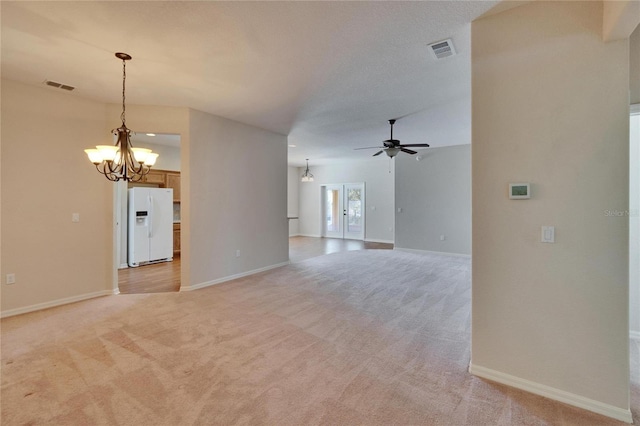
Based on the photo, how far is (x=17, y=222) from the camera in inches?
136

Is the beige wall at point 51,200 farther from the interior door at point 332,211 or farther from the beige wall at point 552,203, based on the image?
the interior door at point 332,211

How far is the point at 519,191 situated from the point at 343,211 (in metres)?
8.72

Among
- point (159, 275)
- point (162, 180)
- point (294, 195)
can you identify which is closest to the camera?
point (159, 275)

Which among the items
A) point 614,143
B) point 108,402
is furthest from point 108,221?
point 614,143

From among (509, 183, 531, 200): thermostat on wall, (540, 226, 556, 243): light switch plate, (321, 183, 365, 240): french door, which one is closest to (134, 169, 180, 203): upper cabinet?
(321, 183, 365, 240): french door

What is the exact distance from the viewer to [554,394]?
75.9 inches

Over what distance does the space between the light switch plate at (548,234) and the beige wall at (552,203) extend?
0.03m

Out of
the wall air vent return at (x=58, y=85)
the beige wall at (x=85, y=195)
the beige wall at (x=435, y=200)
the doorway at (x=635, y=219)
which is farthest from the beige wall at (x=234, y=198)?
the doorway at (x=635, y=219)

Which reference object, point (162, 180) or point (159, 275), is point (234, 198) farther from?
point (162, 180)

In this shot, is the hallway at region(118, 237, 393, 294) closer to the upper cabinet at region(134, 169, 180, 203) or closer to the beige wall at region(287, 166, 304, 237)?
the upper cabinet at region(134, 169, 180, 203)

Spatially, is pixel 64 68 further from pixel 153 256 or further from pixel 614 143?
pixel 614 143

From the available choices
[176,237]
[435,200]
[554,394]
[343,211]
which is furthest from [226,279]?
[343,211]

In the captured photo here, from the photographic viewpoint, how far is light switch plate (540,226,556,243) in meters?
1.96

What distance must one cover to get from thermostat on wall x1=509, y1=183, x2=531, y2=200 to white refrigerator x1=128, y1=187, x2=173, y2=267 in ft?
21.9
